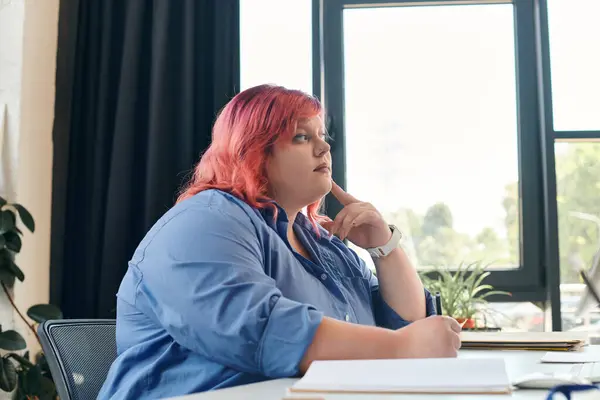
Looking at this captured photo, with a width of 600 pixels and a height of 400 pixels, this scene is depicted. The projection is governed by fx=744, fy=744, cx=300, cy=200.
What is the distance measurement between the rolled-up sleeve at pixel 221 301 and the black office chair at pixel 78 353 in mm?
176

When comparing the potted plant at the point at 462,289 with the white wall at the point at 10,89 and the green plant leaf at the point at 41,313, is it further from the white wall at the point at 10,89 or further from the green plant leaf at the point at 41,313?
the white wall at the point at 10,89

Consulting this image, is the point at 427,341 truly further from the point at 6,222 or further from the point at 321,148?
the point at 6,222

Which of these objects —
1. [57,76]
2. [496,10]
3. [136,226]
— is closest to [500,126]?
[496,10]

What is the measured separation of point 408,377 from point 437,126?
7.95 feet

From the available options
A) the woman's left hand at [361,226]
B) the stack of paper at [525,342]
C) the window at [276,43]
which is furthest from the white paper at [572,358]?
the window at [276,43]

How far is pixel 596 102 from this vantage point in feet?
10.2

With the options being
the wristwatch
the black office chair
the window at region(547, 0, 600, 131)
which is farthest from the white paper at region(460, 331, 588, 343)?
the window at region(547, 0, 600, 131)

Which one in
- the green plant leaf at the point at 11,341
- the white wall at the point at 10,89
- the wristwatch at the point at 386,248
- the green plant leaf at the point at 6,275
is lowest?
the green plant leaf at the point at 11,341

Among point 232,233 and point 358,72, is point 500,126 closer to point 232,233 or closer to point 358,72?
point 358,72

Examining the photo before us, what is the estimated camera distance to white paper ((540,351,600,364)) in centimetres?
129

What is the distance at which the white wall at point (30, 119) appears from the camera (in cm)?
266

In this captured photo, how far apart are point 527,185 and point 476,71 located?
0.54 meters

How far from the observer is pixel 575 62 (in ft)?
10.3

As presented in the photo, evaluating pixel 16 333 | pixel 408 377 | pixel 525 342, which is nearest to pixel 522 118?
pixel 525 342
